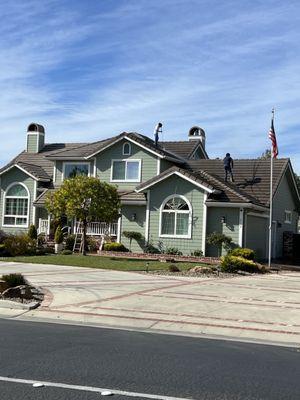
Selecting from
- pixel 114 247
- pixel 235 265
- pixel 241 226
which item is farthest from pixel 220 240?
pixel 114 247

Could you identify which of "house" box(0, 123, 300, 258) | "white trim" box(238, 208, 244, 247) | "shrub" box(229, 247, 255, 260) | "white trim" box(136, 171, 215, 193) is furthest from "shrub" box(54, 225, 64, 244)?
"shrub" box(229, 247, 255, 260)

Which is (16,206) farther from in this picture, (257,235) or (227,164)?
(257,235)

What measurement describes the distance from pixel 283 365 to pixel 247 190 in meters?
24.3

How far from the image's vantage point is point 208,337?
10.3 m

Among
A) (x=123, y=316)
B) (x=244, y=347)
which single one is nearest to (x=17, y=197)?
(x=123, y=316)

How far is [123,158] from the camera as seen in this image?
33.6m

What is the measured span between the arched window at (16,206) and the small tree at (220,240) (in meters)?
13.2

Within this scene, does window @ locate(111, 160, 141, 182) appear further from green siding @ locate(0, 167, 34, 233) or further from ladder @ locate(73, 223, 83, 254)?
green siding @ locate(0, 167, 34, 233)

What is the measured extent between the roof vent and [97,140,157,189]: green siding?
9547 mm

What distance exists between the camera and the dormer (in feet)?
136

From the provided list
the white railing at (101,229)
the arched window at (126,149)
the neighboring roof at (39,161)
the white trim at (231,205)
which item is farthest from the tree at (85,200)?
the neighboring roof at (39,161)

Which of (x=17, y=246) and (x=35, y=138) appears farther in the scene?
(x=35, y=138)

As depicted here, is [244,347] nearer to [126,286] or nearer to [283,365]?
[283,365]

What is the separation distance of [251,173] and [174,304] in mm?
20616
